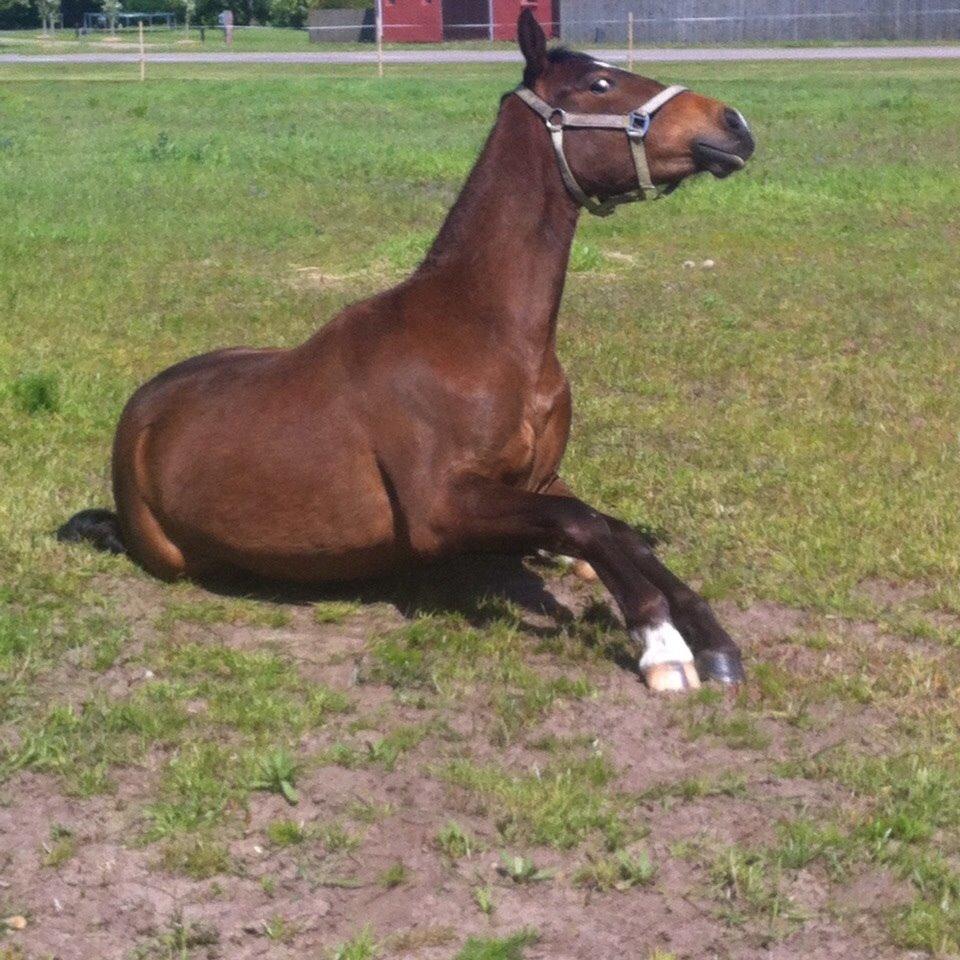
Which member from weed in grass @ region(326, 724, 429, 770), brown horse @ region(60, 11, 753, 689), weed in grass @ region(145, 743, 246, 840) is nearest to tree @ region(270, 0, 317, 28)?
brown horse @ region(60, 11, 753, 689)

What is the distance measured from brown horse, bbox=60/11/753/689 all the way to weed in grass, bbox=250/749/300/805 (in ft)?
3.51

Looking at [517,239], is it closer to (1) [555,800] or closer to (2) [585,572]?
(2) [585,572]

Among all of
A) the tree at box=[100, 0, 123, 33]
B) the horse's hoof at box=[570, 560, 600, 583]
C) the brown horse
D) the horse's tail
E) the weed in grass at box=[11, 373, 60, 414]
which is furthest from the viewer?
the tree at box=[100, 0, 123, 33]

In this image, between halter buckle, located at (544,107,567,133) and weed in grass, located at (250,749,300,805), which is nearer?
weed in grass, located at (250,749,300,805)

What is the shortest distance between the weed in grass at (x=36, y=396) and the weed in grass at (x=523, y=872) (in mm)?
5293

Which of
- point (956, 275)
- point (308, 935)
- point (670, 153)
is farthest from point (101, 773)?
point (956, 275)

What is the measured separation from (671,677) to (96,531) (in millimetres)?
2457

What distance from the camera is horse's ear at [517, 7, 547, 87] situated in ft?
18.2

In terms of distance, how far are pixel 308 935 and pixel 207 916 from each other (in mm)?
245

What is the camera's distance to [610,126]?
18.4ft

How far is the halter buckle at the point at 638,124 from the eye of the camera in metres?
5.57

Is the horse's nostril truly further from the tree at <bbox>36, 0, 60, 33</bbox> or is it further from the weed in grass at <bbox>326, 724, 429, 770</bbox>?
the tree at <bbox>36, 0, 60, 33</bbox>

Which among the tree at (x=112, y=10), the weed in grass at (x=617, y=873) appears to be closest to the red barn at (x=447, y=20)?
the tree at (x=112, y=10)

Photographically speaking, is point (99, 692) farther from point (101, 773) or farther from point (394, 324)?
point (394, 324)
